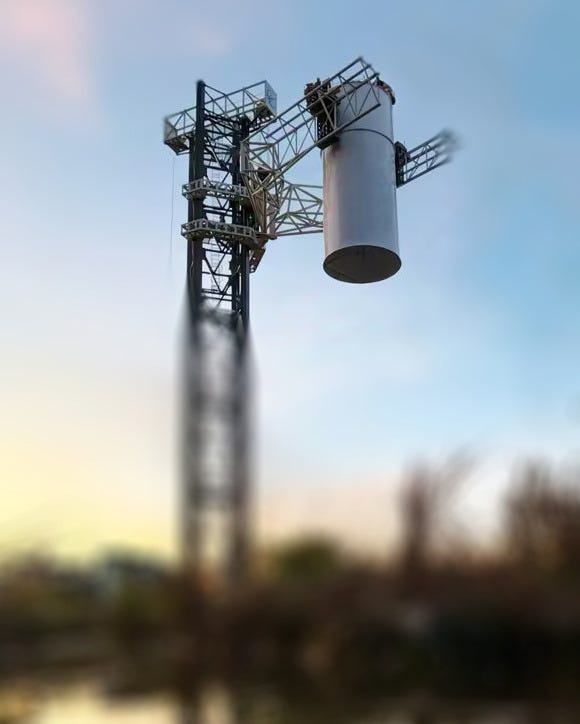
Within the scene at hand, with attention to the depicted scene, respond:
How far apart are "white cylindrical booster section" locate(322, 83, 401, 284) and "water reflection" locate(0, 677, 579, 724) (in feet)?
40.8

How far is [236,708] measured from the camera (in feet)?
18.8

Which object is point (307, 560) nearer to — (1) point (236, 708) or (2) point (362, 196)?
(1) point (236, 708)

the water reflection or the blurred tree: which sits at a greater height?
the blurred tree

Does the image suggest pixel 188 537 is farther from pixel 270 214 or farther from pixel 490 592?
pixel 270 214

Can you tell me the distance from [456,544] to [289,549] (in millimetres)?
1669

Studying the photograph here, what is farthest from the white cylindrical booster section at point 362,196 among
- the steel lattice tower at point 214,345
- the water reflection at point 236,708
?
the water reflection at point 236,708

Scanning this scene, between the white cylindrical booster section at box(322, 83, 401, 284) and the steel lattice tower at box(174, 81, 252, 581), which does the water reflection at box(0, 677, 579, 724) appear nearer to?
the steel lattice tower at box(174, 81, 252, 581)

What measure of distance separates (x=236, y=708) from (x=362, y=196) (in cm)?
1365

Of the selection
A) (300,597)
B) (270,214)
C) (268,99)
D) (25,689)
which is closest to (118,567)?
(25,689)

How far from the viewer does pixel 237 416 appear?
14188 mm

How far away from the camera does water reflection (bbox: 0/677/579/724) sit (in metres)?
5.27

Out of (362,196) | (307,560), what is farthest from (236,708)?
(362,196)

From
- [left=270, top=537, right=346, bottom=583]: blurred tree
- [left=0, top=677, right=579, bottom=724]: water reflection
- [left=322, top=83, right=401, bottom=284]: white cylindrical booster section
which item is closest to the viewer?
[left=0, top=677, right=579, bottom=724]: water reflection

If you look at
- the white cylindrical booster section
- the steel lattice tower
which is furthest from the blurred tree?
the white cylindrical booster section
